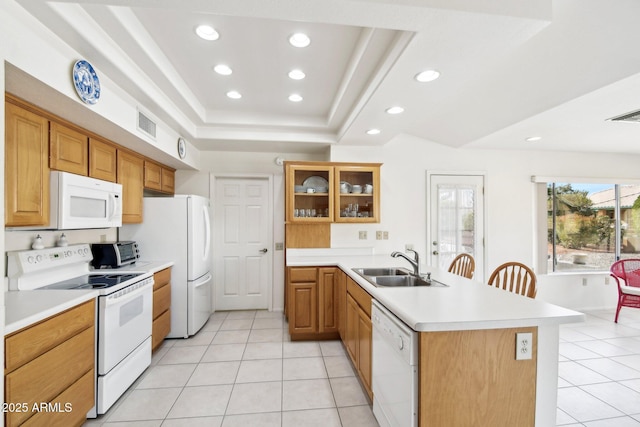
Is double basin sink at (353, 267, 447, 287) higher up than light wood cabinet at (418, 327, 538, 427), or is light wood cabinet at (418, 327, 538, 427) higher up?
double basin sink at (353, 267, 447, 287)

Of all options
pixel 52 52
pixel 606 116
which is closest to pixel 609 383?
pixel 606 116

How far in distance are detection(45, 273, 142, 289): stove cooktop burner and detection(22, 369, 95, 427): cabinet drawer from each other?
22.7 inches

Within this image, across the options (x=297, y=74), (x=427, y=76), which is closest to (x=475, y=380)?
(x=427, y=76)

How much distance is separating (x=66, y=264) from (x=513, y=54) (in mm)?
3698

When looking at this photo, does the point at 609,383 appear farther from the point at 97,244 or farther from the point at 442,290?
the point at 97,244

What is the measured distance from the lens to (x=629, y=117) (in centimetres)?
279

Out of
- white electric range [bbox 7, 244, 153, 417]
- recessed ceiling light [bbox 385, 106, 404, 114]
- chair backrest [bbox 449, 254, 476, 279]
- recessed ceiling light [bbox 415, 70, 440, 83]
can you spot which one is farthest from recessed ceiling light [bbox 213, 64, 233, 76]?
chair backrest [bbox 449, 254, 476, 279]

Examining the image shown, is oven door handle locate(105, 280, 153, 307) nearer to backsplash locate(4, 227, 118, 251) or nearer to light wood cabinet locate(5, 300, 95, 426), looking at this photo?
light wood cabinet locate(5, 300, 95, 426)

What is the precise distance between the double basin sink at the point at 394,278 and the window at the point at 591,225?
9.70ft

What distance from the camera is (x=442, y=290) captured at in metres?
1.98

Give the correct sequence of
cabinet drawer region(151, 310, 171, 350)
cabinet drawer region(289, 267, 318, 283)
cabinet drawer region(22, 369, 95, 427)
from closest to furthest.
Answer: cabinet drawer region(22, 369, 95, 427), cabinet drawer region(151, 310, 171, 350), cabinet drawer region(289, 267, 318, 283)

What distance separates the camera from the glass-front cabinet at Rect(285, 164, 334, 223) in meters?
3.48

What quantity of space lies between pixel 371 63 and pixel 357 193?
1.74m

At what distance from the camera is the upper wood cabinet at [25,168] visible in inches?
66.7
